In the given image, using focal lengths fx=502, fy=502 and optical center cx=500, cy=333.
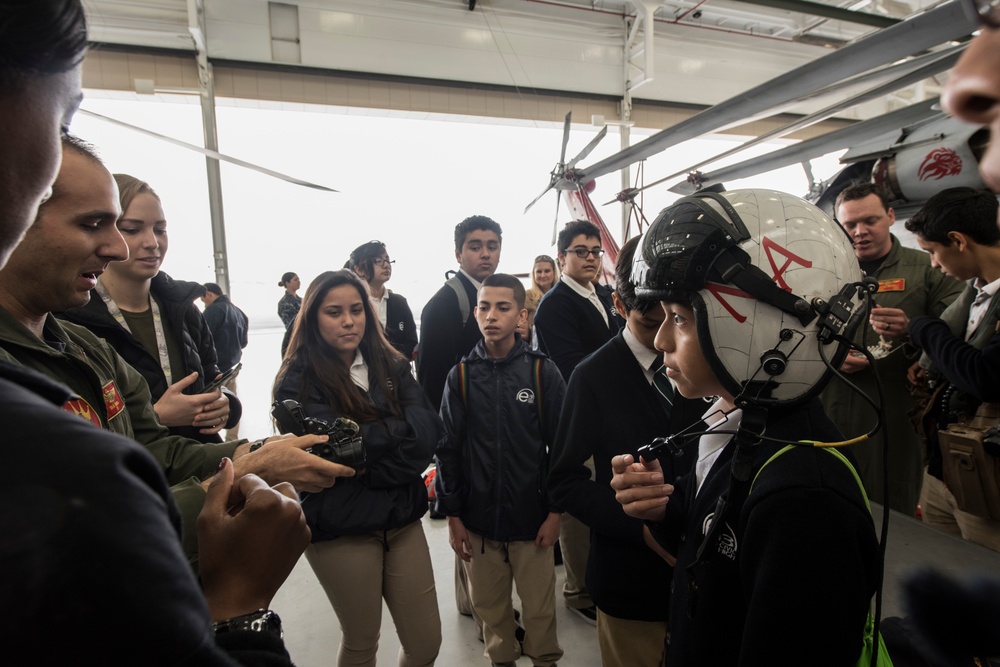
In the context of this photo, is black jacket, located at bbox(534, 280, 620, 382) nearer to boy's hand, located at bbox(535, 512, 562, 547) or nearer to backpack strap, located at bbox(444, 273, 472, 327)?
backpack strap, located at bbox(444, 273, 472, 327)

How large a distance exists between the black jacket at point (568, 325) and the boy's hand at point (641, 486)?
5.00ft

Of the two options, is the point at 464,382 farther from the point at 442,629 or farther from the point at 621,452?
the point at 442,629

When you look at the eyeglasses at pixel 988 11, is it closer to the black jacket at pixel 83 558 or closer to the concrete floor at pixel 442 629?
the black jacket at pixel 83 558

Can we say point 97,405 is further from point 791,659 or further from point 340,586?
point 791,659

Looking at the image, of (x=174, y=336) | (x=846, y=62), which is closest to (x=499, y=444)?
(x=174, y=336)

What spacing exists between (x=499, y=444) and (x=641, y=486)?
1.11m

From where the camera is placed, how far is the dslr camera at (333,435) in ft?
5.09

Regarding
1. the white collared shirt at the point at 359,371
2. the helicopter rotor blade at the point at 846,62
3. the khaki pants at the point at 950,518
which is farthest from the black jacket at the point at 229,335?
the khaki pants at the point at 950,518

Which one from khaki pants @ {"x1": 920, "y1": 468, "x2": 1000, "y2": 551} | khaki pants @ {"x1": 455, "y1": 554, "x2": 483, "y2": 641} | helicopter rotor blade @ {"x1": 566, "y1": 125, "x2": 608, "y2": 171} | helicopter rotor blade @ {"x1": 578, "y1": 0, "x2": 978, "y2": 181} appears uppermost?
helicopter rotor blade @ {"x1": 566, "y1": 125, "x2": 608, "y2": 171}

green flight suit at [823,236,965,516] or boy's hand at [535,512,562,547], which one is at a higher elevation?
green flight suit at [823,236,965,516]

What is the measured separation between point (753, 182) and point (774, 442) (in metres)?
8.26

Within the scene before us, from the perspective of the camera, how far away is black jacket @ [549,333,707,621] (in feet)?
4.96

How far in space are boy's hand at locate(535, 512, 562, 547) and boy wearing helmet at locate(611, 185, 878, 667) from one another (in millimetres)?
1134

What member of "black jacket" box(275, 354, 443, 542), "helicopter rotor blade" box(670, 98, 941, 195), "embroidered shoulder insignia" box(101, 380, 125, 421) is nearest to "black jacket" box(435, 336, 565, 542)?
"black jacket" box(275, 354, 443, 542)
